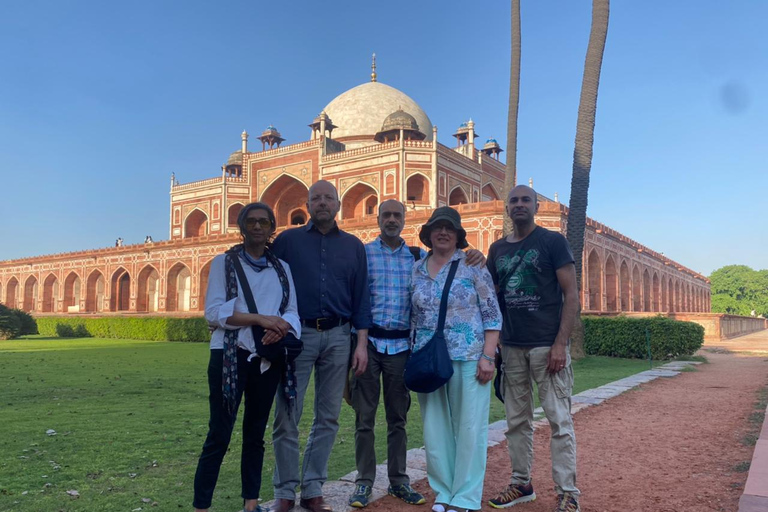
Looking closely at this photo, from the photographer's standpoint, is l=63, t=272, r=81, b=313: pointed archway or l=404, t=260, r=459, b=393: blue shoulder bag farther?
l=63, t=272, r=81, b=313: pointed archway

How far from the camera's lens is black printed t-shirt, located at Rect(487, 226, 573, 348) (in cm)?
296

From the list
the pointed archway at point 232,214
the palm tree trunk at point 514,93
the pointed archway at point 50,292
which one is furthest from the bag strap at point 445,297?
the pointed archway at point 50,292

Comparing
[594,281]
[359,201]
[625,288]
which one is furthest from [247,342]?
[625,288]

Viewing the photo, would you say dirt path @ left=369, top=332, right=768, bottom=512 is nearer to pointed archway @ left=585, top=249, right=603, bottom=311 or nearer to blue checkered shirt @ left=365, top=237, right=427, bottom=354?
blue checkered shirt @ left=365, top=237, right=427, bottom=354

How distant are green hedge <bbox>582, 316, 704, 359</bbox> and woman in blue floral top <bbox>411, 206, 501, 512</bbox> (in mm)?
10132

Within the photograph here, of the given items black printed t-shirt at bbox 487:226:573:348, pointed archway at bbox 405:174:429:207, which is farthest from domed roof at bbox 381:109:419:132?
black printed t-shirt at bbox 487:226:573:348

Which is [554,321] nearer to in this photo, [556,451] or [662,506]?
[556,451]

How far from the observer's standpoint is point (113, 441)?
4270 millimetres

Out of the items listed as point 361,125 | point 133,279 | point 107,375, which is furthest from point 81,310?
point 107,375

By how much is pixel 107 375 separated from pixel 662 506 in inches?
312

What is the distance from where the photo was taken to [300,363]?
113 inches

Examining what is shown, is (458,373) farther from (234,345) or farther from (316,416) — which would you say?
(234,345)

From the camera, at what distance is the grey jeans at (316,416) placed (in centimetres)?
278

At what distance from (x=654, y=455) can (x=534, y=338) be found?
1862 mm
